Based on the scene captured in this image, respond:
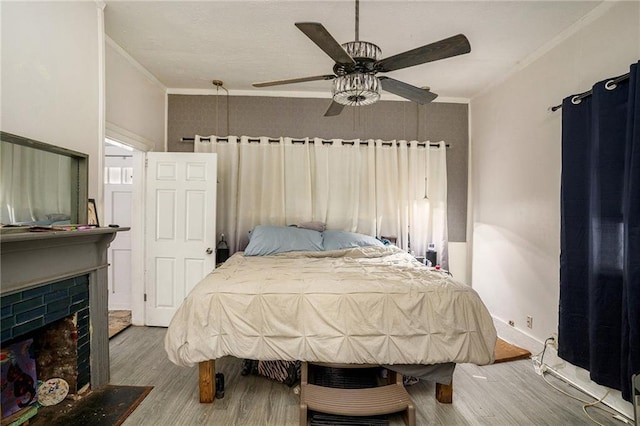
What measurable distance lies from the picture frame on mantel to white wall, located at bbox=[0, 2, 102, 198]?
0.27 ft

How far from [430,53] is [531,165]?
1.89m

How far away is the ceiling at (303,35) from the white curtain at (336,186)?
816 mm

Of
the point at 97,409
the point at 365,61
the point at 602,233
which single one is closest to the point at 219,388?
the point at 97,409

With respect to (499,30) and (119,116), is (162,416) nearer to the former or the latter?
(119,116)

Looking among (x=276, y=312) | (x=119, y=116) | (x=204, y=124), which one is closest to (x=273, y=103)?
(x=204, y=124)

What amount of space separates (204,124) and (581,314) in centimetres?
411

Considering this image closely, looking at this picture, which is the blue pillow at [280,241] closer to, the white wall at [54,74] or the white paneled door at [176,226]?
the white paneled door at [176,226]

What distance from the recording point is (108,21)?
2420mm

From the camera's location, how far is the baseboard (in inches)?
77.6

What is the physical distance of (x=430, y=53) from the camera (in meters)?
1.65

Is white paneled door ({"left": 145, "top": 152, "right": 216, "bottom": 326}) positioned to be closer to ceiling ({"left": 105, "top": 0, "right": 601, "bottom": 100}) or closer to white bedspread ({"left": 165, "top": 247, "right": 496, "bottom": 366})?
ceiling ({"left": 105, "top": 0, "right": 601, "bottom": 100})

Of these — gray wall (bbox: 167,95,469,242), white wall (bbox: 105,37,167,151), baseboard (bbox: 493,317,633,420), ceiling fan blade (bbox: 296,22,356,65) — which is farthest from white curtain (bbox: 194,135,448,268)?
ceiling fan blade (bbox: 296,22,356,65)

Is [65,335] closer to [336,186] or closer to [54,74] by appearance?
[54,74]

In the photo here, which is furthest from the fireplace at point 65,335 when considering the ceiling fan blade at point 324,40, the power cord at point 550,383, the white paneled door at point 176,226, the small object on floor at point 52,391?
the power cord at point 550,383
